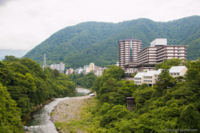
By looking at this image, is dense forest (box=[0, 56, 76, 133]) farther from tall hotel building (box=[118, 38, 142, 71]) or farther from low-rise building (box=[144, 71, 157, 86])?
tall hotel building (box=[118, 38, 142, 71])

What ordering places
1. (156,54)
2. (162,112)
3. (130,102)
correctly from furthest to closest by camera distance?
(156,54)
(130,102)
(162,112)

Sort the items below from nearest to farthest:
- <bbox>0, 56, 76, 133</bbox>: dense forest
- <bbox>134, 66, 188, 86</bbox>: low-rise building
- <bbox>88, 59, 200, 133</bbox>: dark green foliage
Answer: <bbox>88, 59, 200, 133</bbox>: dark green foliage → <bbox>0, 56, 76, 133</bbox>: dense forest → <bbox>134, 66, 188, 86</bbox>: low-rise building

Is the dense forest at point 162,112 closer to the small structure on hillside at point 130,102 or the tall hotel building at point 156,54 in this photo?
the small structure on hillside at point 130,102

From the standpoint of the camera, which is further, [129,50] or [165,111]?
[129,50]

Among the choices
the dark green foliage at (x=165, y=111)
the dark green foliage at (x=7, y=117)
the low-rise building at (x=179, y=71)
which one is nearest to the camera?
the dark green foliage at (x=165, y=111)

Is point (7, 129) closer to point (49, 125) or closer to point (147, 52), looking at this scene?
point (49, 125)

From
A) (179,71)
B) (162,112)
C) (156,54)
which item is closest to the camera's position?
(162,112)

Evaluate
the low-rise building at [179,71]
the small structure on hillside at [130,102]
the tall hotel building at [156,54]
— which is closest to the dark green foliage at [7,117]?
the small structure on hillside at [130,102]

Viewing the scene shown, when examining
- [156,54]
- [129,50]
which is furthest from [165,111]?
[129,50]

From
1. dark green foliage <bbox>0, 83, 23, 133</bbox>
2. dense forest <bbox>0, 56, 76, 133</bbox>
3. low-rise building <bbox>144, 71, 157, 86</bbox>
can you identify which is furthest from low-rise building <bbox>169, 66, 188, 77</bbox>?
dark green foliage <bbox>0, 83, 23, 133</bbox>

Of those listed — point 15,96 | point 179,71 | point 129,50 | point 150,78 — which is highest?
point 129,50

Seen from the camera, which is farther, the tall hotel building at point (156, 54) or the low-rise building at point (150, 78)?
the tall hotel building at point (156, 54)

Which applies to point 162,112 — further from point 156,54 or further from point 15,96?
point 156,54

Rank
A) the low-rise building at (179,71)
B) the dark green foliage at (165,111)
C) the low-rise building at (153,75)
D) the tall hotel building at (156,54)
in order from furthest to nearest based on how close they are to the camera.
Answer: the tall hotel building at (156,54) → the low-rise building at (153,75) → the low-rise building at (179,71) → the dark green foliage at (165,111)
